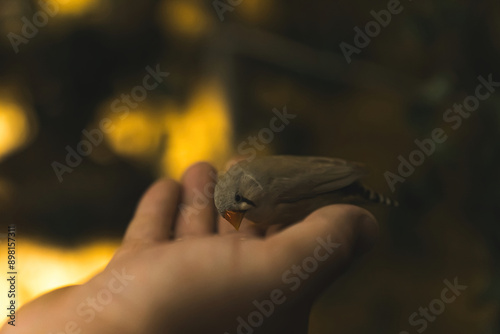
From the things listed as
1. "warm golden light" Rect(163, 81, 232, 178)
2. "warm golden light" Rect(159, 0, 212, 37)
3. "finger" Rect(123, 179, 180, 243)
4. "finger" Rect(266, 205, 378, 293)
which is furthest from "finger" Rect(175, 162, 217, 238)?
"warm golden light" Rect(159, 0, 212, 37)

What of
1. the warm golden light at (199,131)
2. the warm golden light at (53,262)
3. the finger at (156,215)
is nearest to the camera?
the finger at (156,215)

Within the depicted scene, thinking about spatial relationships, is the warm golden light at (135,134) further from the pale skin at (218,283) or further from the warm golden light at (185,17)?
the pale skin at (218,283)

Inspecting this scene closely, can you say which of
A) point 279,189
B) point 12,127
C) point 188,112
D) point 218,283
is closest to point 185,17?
point 188,112

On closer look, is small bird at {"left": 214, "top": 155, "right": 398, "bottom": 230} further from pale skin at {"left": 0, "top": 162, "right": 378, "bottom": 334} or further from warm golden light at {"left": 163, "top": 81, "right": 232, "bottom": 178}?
warm golden light at {"left": 163, "top": 81, "right": 232, "bottom": 178}

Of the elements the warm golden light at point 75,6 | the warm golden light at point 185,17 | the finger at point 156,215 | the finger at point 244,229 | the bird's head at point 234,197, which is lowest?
the finger at point 244,229

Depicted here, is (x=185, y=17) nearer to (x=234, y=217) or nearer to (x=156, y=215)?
(x=156, y=215)

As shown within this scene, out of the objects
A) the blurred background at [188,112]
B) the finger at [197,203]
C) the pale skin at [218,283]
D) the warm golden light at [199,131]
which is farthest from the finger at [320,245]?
the warm golden light at [199,131]
